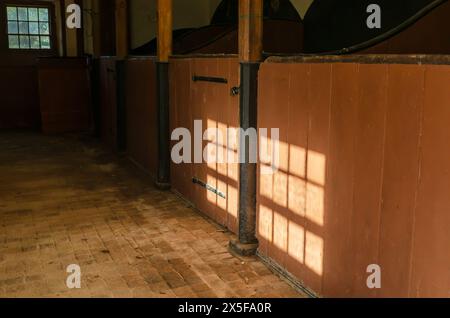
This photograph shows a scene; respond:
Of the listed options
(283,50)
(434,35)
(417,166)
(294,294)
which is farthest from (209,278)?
(283,50)

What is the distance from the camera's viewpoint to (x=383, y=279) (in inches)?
85.0

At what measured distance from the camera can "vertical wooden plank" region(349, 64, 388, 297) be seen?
2.11 m

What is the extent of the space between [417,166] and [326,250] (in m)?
0.80

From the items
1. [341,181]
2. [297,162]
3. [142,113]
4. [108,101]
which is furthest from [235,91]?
[108,101]

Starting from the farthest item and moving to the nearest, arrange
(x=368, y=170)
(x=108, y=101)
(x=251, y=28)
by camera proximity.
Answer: (x=108, y=101) → (x=251, y=28) → (x=368, y=170)

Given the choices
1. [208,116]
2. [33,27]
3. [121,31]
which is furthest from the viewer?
[33,27]

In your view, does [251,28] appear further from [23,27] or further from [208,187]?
[23,27]

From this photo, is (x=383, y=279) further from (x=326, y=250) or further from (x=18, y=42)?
(x=18, y=42)

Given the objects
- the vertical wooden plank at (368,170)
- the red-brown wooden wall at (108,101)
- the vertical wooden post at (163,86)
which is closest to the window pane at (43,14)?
the red-brown wooden wall at (108,101)

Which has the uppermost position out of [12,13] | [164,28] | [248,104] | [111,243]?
[12,13]

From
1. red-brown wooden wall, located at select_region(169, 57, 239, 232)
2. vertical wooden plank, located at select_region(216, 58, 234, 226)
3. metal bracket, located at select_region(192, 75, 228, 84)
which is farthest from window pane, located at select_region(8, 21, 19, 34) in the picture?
vertical wooden plank, located at select_region(216, 58, 234, 226)

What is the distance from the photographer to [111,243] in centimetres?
353

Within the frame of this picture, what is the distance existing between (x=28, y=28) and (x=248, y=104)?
7.39 metres

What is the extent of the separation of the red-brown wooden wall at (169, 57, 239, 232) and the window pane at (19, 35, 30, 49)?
18.3 ft
